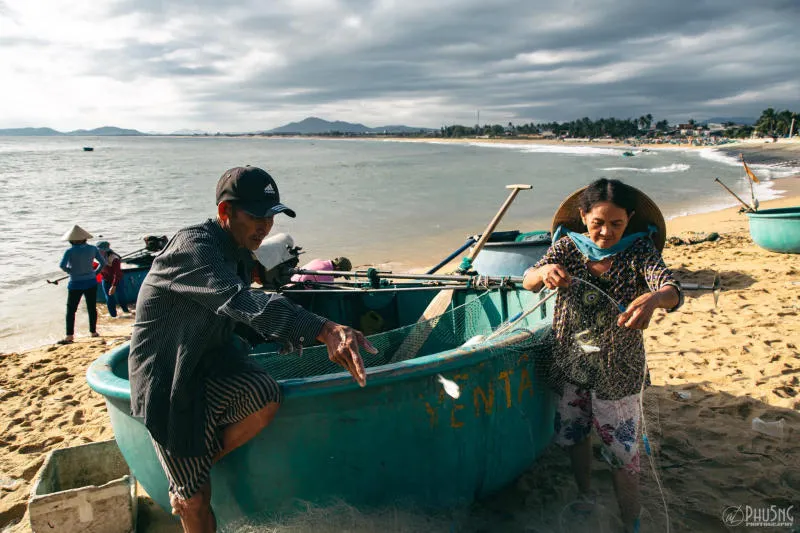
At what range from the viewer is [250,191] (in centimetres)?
225

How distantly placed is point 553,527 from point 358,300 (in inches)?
112

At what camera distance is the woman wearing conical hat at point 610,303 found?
2.63 metres

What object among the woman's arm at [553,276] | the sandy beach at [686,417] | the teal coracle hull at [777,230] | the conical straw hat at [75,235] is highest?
the woman's arm at [553,276]

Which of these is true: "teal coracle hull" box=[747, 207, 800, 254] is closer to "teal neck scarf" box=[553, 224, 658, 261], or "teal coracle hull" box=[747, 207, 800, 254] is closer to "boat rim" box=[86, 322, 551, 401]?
"teal neck scarf" box=[553, 224, 658, 261]

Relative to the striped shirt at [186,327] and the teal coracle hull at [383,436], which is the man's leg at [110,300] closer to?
the teal coracle hull at [383,436]

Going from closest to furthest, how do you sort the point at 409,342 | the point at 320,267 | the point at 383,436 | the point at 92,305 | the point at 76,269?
the point at 383,436 → the point at 409,342 → the point at 320,267 → the point at 76,269 → the point at 92,305

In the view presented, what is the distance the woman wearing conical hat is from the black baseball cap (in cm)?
132

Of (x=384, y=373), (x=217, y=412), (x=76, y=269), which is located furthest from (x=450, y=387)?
(x=76, y=269)

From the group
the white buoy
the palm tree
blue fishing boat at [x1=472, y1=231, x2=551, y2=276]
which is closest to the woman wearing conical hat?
the white buoy

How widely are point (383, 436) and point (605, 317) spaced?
47.9 inches

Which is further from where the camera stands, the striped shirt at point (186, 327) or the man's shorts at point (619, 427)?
the man's shorts at point (619, 427)

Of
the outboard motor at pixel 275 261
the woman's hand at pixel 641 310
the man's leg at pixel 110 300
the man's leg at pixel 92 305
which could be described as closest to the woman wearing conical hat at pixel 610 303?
the woman's hand at pixel 641 310

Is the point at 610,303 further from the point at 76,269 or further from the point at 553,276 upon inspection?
the point at 76,269

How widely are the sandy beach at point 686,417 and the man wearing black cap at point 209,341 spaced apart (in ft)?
3.24
